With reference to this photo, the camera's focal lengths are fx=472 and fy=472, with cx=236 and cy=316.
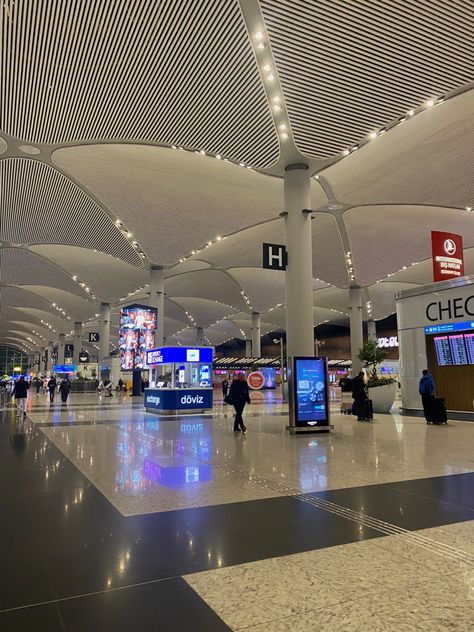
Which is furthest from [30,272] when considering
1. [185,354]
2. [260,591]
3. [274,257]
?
[260,591]

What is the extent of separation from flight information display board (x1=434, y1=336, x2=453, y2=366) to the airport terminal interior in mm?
81

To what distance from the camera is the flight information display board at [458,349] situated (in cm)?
1447

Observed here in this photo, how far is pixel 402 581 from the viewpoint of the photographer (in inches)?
117

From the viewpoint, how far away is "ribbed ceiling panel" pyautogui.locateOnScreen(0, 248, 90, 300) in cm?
3241

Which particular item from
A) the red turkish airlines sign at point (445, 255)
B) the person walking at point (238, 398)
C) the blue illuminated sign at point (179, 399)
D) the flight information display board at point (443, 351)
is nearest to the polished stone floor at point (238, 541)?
the person walking at point (238, 398)

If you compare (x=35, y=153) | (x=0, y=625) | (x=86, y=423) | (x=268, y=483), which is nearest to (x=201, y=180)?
(x=35, y=153)

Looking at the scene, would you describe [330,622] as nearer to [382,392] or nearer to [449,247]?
[382,392]

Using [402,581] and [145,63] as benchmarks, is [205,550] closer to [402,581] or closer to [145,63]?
[402,581]

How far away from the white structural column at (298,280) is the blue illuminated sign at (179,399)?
6.19 meters

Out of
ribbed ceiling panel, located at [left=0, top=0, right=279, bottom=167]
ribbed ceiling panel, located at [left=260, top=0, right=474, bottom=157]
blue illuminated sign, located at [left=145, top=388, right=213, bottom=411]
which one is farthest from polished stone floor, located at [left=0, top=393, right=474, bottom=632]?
blue illuminated sign, located at [left=145, top=388, right=213, bottom=411]

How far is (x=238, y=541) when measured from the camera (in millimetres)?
3732

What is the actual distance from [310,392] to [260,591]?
908 cm

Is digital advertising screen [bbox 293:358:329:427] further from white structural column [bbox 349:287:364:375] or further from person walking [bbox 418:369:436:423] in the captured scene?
white structural column [bbox 349:287:364:375]

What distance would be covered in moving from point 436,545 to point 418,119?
15671mm
